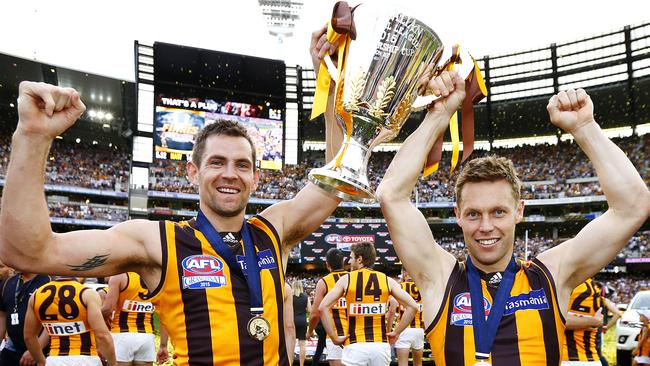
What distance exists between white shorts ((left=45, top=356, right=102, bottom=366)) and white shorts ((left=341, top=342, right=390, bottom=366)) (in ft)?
9.73

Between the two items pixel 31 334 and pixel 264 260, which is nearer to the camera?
pixel 264 260

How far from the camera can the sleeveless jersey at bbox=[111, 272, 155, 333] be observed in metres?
7.21

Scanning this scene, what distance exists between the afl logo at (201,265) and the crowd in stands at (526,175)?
33725 millimetres

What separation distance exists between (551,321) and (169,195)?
36.5 meters

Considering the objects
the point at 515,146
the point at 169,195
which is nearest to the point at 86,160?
the point at 169,195

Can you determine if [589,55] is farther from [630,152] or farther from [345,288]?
[345,288]

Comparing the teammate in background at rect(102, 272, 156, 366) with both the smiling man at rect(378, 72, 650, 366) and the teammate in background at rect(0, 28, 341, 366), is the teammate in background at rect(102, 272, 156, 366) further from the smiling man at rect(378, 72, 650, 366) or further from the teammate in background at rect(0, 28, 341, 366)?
the smiling man at rect(378, 72, 650, 366)

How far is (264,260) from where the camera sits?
2.64 m

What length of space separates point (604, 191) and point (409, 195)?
0.80 meters

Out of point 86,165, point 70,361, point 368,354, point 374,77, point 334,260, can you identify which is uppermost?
point 86,165

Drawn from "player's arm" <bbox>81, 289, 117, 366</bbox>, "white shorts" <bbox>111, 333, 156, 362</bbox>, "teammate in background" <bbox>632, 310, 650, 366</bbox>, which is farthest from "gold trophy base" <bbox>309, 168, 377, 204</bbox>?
"teammate in background" <bbox>632, 310, 650, 366</bbox>

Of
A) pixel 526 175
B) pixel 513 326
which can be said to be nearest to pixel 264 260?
pixel 513 326

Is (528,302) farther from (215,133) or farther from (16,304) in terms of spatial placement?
(16,304)

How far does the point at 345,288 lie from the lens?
731cm
